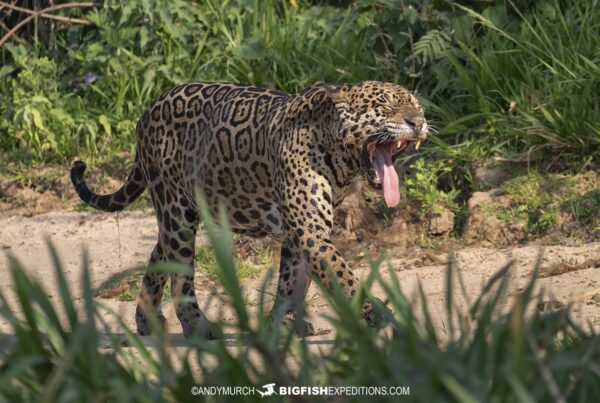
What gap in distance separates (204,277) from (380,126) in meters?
2.53

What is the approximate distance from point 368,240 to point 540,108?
4.64 ft

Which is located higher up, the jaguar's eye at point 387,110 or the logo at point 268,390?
the logo at point 268,390

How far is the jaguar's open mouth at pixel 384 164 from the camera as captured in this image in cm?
650

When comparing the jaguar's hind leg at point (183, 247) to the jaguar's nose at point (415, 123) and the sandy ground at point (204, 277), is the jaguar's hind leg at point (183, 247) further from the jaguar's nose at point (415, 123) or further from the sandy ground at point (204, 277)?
the jaguar's nose at point (415, 123)

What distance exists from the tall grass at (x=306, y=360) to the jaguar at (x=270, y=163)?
2.09m

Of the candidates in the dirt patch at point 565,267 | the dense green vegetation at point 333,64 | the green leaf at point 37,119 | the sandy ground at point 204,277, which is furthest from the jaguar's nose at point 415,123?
the green leaf at point 37,119

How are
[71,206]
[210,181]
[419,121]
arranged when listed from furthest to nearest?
1. [71,206]
2. [210,181]
3. [419,121]

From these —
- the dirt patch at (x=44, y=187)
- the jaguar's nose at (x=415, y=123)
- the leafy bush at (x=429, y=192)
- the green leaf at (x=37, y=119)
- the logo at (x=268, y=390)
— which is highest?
the logo at (x=268, y=390)

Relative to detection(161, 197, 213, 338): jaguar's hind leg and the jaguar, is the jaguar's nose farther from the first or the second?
detection(161, 197, 213, 338): jaguar's hind leg

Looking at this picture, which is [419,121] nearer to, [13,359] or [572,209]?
[572,209]

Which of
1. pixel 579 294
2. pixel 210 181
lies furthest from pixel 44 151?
pixel 579 294

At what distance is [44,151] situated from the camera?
35.5ft

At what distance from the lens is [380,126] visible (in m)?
6.47

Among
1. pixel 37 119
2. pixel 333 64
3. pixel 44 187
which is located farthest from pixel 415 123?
pixel 37 119
